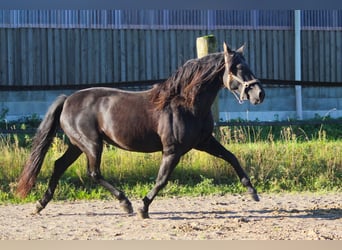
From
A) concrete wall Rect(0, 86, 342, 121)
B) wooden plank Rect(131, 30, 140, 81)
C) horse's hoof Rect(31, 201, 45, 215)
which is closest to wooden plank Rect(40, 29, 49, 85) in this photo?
concrete wall Rect(0, 86, 342, 121)

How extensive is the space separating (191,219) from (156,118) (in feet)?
3.61

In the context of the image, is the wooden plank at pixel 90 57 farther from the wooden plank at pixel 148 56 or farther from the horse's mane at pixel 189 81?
the horse's mane at pixel 189 81

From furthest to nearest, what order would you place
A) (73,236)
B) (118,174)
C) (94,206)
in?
1. (118,174)
2. (94,206)
3. (73,236)

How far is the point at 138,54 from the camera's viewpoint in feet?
47.9

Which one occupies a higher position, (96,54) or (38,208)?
(96,54)

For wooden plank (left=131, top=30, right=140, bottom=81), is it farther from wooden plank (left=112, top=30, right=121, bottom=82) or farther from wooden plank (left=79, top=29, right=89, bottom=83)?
wooden plank (left=79, top=29, right=89, bottom=83)

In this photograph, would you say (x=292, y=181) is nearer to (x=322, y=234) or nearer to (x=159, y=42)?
(x=322, y=234)

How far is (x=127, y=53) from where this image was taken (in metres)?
14.6

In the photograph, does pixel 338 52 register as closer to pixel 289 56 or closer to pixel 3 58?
pixel 289 56


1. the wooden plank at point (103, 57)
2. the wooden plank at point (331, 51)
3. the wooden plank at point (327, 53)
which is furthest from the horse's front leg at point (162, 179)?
the wooden plank at point (331, 51)

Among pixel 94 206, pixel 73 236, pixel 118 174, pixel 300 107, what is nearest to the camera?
pixel 73 236

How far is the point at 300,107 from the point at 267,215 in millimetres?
9346

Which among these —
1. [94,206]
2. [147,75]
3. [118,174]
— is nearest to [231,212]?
[94,206]

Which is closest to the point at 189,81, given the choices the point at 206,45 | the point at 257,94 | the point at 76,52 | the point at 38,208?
the point at 257,94
